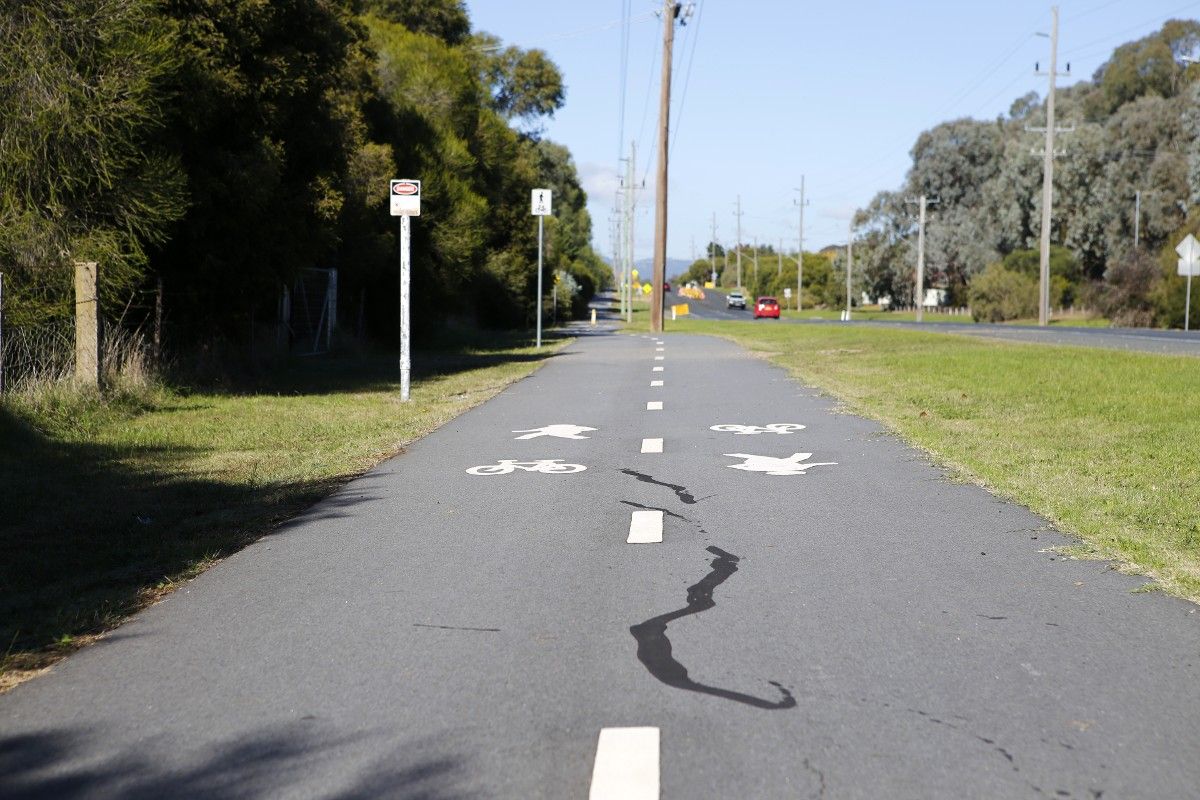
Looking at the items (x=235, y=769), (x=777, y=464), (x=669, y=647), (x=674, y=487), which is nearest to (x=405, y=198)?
(x=777, y=464)

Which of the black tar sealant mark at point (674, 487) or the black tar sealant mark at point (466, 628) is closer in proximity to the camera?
the black tar sealant mark at point (466, 628)

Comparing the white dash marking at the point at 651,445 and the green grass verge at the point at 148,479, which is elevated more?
the white dash marking at the point at 651,445

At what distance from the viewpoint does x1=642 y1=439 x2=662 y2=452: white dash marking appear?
12984mm

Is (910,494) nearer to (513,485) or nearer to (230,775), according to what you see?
(513,485)

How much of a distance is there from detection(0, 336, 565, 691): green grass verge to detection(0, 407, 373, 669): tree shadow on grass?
13 millimetres

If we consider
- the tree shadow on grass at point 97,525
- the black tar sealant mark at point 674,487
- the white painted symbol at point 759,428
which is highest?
the white painted symbol at point 759,428

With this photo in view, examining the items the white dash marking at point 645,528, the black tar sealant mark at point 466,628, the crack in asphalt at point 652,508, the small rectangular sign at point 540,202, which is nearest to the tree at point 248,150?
the crack in asphalt at point 652,508

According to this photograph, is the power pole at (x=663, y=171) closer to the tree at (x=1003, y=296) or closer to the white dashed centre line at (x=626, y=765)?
the tree at (x=1003, y=296)

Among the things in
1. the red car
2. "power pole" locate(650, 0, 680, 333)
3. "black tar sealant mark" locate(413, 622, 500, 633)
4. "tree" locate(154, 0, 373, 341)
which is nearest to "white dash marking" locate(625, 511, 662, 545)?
"black tar sealant mark" locate(413, 622, 500, 633)

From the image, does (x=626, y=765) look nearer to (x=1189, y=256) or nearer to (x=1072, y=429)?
(x=1072, y=429)

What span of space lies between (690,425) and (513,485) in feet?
15.8

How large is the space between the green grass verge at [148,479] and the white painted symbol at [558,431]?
123 centimetres

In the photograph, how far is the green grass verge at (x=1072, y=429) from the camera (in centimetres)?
836

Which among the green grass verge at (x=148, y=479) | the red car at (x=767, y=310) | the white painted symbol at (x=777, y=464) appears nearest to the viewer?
the green grass verge at (x=148, y=479)
